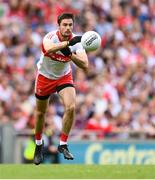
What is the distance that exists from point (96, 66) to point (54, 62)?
27.5ft

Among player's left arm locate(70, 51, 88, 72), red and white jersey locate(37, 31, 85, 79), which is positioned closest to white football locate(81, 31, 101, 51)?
player's left arm locate(70, 51, 88, 72)

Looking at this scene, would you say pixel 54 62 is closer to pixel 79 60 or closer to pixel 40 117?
pixel 79 60

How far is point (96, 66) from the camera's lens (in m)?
22.3

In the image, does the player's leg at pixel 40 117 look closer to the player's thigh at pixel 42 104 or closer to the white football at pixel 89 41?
the player's thigh at pixel 42 104

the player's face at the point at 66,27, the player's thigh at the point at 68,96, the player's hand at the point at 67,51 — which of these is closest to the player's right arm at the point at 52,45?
the player's hand at the point at 67,51

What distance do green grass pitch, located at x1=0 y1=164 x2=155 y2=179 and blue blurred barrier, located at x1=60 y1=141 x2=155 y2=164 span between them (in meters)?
4.38

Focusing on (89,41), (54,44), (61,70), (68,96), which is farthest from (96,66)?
(89,41)

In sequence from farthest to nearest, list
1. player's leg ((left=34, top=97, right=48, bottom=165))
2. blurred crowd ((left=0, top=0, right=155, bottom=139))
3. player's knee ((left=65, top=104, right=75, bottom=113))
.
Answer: blurred crowd ((left=0, top=0, right=155, bottom=139))
player's leg ((left=34, top=97, right=48, bottom=165))
player's knee ((left=65, top=104, right=75, bottom=113))

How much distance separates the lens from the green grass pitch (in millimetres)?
12922

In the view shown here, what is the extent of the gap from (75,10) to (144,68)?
7.64 feet

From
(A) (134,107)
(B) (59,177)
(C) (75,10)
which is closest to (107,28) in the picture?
(C) (75,10)

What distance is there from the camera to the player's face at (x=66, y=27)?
13.6 metres

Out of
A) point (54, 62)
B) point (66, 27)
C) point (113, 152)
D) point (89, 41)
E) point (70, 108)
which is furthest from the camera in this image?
point (113, 152)

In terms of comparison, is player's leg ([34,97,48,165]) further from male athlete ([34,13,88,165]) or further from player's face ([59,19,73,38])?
player's face ([59,19,73,38])
